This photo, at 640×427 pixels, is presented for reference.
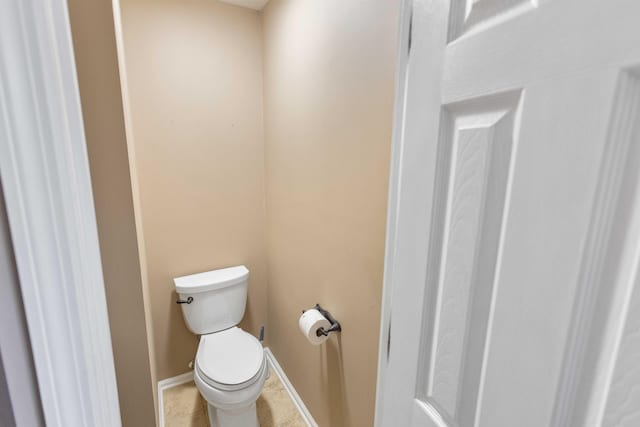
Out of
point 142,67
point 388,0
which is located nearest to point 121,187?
point 388,0

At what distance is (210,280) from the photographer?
178 centimetres

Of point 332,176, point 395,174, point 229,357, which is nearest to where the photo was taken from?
point 395,174

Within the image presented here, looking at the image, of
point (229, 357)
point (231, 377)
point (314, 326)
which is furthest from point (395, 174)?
point (229, 357)

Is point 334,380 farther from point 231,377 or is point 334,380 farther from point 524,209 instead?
point 524,209

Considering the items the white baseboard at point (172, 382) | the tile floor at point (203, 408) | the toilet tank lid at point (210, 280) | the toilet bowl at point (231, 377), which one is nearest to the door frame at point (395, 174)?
the toilet bowl at point (231, 377)

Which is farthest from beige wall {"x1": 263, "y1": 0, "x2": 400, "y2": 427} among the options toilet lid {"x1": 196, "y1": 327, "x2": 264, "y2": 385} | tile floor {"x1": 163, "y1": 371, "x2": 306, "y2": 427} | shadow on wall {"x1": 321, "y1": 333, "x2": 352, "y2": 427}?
toilet lid {"x1": 196, "y1": 327, "x2": 264, "y2": 385}

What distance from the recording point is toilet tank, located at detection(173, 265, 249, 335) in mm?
1728

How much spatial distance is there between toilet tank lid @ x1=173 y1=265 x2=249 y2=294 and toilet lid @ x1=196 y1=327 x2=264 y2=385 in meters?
0.30

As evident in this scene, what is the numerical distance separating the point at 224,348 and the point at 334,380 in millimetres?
676

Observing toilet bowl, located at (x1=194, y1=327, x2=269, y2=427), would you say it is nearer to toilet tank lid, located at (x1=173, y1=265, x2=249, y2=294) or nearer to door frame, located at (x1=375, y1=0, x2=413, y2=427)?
toilet tank lid, located at (x1=173, y1=265, x2=249, y2=294)

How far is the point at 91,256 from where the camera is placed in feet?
1.67

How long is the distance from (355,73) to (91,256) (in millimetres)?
963

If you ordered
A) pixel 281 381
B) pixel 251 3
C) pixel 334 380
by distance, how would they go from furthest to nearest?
1. pixel 281 381
2. pixel 251 3
3. pixel 334 380

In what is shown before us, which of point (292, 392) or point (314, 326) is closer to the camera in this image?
point (314, 326)
